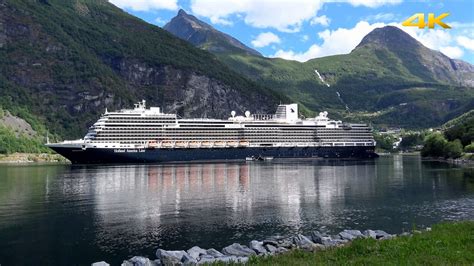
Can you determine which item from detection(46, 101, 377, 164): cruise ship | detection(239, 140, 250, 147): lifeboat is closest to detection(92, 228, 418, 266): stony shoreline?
detection(46, 101, 377, 164): cruise ship

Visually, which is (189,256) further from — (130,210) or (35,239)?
A: (130,210)

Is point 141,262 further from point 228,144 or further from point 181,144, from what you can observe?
point 228,144

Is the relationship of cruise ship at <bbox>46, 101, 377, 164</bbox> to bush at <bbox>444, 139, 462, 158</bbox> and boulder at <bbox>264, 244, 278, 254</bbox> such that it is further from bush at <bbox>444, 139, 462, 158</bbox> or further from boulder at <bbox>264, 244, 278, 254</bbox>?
boulder at <bbox>264, 244, 278, 254</bbox>

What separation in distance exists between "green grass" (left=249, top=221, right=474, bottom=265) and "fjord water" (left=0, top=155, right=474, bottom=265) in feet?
38.9

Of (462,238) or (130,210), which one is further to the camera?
(130,210)

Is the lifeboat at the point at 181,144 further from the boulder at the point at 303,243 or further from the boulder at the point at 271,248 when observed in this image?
the boulder at the point at 271,248

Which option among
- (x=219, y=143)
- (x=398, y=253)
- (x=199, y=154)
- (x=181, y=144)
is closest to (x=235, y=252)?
(x=398, y=253)

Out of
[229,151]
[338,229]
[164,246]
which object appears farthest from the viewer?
[229,151]

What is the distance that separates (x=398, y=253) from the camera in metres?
20.8

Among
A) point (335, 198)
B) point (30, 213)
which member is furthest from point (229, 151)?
point (30, 213)

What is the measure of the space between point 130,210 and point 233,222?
12084mm

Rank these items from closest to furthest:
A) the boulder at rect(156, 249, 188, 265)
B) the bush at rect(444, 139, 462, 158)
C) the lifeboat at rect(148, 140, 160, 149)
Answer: the boulder at rect(156, 249, 188, 265) → the bush at rect(444, 139, 462, 158) → the lifeboat at rect(148, 140, 160, 149)

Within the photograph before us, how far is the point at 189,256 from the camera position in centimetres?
2475

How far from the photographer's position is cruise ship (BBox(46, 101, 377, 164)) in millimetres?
141500
